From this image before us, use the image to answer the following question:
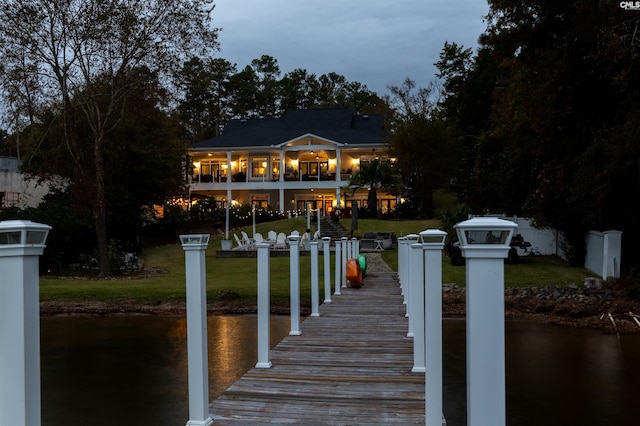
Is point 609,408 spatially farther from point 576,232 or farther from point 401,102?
point 401,102

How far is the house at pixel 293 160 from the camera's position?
143 feet

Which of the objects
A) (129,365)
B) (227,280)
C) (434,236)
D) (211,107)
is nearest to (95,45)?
(227,280)

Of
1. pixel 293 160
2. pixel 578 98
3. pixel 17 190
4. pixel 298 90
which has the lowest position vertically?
pixel 17 190

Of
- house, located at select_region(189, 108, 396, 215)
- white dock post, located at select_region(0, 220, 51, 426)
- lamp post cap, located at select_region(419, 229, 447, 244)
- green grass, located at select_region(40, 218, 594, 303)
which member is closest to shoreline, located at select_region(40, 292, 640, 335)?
green grass, located at select_region(40, 218, 594, 303)

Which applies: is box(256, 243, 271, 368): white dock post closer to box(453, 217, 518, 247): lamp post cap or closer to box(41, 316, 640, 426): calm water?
box(41, 316, 640, 426): calm water

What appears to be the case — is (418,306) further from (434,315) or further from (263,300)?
(434,315)

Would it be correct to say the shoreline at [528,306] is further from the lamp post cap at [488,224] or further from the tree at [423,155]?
the tree at [423,155]

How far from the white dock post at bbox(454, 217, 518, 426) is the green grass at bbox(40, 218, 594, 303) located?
12.8 metres

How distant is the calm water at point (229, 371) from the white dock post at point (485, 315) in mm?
4893

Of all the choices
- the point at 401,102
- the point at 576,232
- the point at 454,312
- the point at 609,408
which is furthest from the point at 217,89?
the point at 609,408

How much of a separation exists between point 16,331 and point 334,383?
12.6 feet

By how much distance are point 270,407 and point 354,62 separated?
80.5m

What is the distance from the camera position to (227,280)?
1866 cm

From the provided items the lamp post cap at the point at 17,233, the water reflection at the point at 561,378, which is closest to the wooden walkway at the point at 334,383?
the water reflection at the point at 561,378
